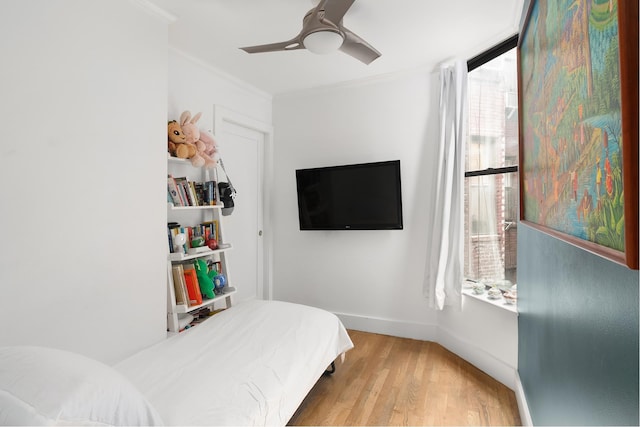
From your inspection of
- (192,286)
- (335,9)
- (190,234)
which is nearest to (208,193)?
(190,234)

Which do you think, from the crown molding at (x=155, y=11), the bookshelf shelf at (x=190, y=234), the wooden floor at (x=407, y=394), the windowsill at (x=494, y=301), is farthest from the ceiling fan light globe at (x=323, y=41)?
the wooden floor at (x=407, y=394)

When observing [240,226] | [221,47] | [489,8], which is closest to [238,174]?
[240,226]

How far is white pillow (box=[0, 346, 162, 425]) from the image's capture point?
77cm

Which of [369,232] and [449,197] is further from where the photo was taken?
[369,232]

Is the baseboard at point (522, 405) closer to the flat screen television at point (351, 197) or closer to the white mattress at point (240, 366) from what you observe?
the white mattress at point (240, 366)

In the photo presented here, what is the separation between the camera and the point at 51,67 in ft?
5.25

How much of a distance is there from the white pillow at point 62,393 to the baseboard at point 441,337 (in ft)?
7.64

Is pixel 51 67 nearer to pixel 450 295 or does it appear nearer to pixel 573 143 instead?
pixel 573 143

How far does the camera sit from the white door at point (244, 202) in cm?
336

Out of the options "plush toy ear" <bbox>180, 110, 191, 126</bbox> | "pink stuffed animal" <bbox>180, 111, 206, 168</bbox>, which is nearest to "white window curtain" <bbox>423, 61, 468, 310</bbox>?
"pink stuffed animal" <bbox>180, 111, 206, 168</bbox>

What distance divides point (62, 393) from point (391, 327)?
2.93m

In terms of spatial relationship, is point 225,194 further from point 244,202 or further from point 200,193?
point 244,202

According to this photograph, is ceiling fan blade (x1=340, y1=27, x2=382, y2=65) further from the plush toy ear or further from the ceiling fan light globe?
the plush toy ear

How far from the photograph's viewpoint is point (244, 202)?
359 centimetres
